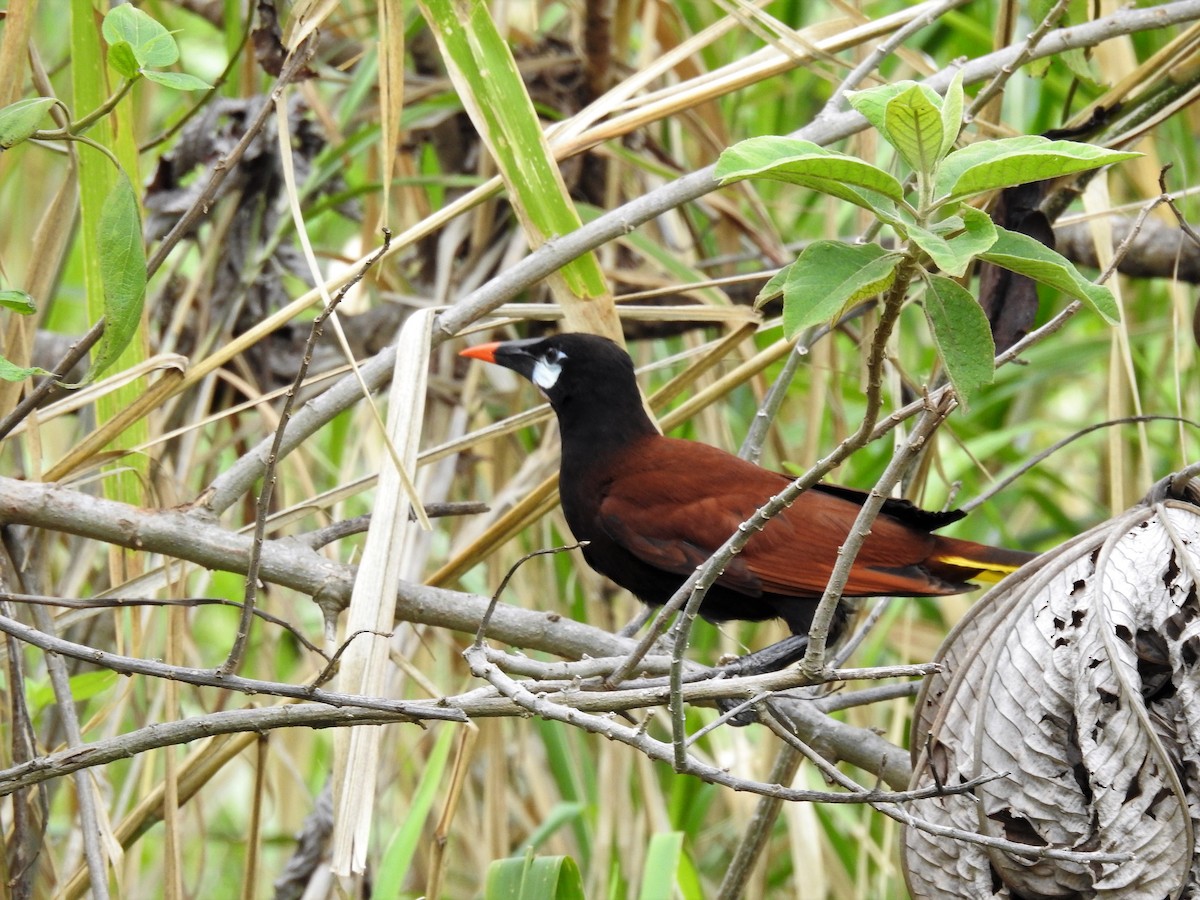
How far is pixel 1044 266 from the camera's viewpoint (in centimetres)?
102

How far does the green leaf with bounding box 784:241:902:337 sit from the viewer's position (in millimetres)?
1001

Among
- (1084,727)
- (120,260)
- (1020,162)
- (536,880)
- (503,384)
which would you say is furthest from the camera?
(503,384)

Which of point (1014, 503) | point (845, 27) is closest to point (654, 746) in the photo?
point (845, 27)

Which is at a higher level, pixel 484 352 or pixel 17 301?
pixel 484 352

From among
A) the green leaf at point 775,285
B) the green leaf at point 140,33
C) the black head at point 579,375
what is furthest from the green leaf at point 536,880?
the black head at point 579,375

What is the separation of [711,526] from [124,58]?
1296 mm

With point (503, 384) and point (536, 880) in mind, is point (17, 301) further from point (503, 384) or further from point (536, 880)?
point (503, 384)

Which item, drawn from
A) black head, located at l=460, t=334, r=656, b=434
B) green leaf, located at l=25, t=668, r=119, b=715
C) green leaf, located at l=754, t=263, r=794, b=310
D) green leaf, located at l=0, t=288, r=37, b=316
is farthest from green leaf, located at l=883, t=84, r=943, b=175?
black head, located at l=460, t=334, r=656, b=434

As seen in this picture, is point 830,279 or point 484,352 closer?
point 830,279

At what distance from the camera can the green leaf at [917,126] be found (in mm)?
1018

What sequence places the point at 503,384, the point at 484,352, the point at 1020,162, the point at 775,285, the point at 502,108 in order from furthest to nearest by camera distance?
the point at 503,384
the point at 484,352
the point at 502,108
the point at 775,285
the point at 1020,162

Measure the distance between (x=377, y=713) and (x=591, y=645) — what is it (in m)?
0.60

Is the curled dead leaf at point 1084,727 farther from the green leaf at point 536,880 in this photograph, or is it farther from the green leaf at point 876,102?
the green leaf at point 876,102

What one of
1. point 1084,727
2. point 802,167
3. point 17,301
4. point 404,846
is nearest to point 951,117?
point 802,167
